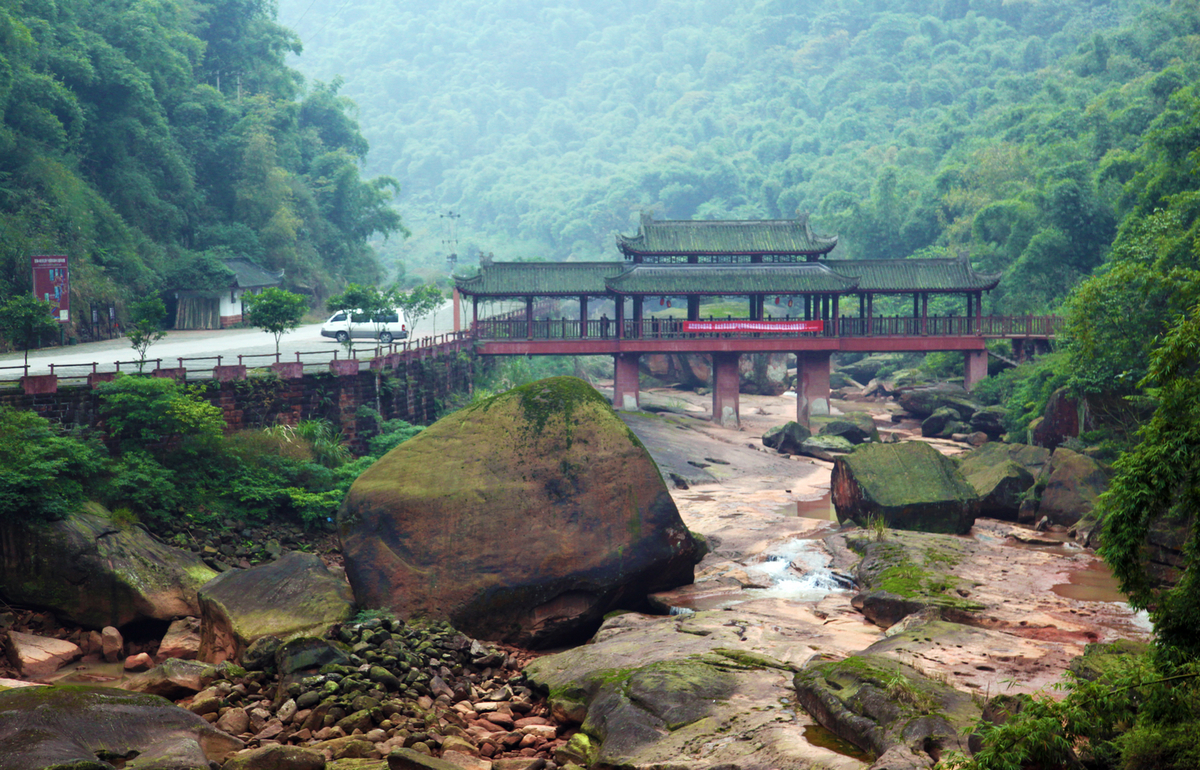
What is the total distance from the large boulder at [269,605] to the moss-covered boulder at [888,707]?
28.1 ft

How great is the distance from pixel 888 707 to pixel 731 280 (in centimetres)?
3310

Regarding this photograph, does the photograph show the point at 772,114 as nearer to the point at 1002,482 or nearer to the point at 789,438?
the point at 789,438

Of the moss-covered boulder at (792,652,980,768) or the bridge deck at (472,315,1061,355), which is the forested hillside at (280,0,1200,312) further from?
the moss-covered boulder at (792,652,980,768)

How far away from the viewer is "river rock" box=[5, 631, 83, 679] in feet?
58.0

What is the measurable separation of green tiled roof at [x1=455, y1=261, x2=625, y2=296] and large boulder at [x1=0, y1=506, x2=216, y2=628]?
23.6 m

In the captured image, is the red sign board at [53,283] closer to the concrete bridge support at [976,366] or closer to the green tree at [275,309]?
the green tree at [275,309]

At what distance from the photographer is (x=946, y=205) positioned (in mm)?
67938

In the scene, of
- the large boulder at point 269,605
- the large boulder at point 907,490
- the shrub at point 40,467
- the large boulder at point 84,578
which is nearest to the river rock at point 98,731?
the large boulder at point 269,605

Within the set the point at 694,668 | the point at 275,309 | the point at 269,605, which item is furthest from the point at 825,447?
the point at 694,668

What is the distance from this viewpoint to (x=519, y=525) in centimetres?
1759

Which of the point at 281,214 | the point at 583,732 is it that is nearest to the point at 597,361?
the point at 281,214

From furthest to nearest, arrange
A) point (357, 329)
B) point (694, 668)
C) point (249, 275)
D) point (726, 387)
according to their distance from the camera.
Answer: point (249, 275) → point (357, 329) → point (726, 387) → point (694, 668)

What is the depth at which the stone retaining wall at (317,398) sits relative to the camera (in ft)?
79.2

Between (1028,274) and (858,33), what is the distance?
98.4 metres
